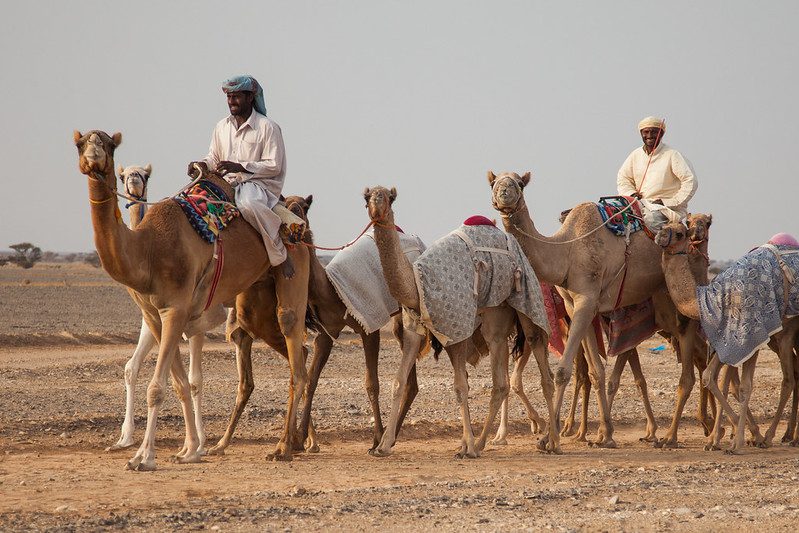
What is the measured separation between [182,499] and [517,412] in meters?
7.42

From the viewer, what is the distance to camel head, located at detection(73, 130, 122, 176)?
8.47 metres

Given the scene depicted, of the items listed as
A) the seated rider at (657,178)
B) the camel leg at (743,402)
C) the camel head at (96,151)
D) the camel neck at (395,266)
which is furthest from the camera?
the seated rider at (657,178)

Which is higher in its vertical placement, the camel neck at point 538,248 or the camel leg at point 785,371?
the camel neck at point 538,248

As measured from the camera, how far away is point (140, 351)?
10461 millimetres

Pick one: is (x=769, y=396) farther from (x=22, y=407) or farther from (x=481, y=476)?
(x=22, y=407)

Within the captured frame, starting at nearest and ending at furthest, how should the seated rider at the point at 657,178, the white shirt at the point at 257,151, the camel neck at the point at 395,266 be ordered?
the camel neck at the point at 395,266
the white shirt at the point at 257,151
the seated rider at the point at 657,178

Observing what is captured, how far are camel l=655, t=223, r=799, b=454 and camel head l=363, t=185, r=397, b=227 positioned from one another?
3.12 metres

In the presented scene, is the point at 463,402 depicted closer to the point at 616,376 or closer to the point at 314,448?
the point at 314,448

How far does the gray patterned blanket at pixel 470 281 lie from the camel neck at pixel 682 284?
1492 millimetres

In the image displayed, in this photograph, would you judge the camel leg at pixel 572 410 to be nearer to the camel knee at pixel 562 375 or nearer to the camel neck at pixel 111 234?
the camel knee at pixel 562 375

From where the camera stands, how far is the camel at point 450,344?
9945 millimetres

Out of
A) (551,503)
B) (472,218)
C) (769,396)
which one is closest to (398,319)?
(472,218)

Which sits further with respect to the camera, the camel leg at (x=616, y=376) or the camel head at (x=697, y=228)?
the camel leg at (x=616, y=376)

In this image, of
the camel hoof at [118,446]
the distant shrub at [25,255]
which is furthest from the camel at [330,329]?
the distant shrub at [25,255]
